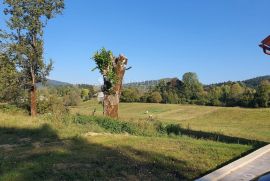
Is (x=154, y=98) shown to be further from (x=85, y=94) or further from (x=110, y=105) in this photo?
(x=110, y=105)

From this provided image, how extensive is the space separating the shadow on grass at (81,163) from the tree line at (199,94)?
73.4 meters

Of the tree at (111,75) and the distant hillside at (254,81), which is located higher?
the distant hillside at (254,81)

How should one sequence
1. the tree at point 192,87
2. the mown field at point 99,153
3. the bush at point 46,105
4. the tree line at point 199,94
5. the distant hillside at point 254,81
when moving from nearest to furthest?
the mown field at point 99,153 < the bush at point 46,105 < the tree line at point 199,94 < the tree at point 192,87 < the distant hillside at point 254,81

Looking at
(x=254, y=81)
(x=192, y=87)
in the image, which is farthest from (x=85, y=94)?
(x=254, y=81)

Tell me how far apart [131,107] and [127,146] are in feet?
264

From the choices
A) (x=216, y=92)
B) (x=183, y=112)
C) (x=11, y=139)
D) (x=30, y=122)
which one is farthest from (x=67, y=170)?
(x=216, y=92)

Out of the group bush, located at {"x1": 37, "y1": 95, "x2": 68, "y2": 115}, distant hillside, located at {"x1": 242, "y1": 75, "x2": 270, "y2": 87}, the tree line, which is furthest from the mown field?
distant hillside, located at {"x1": 242, "y1": 75, "x2": 270, "y2": 87}

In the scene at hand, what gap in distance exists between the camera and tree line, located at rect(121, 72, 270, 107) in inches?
3255

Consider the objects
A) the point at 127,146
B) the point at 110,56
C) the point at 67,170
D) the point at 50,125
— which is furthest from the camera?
the point at 110,56

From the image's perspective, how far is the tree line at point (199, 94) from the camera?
82675mm

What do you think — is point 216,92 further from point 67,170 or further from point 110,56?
Result: point 67,170

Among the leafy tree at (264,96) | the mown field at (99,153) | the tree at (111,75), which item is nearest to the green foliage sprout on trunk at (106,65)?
the tree at (111,75)

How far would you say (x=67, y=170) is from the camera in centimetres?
870

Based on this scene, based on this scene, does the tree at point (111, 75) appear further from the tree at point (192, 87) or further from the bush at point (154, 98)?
the tree at point (192, 87)
